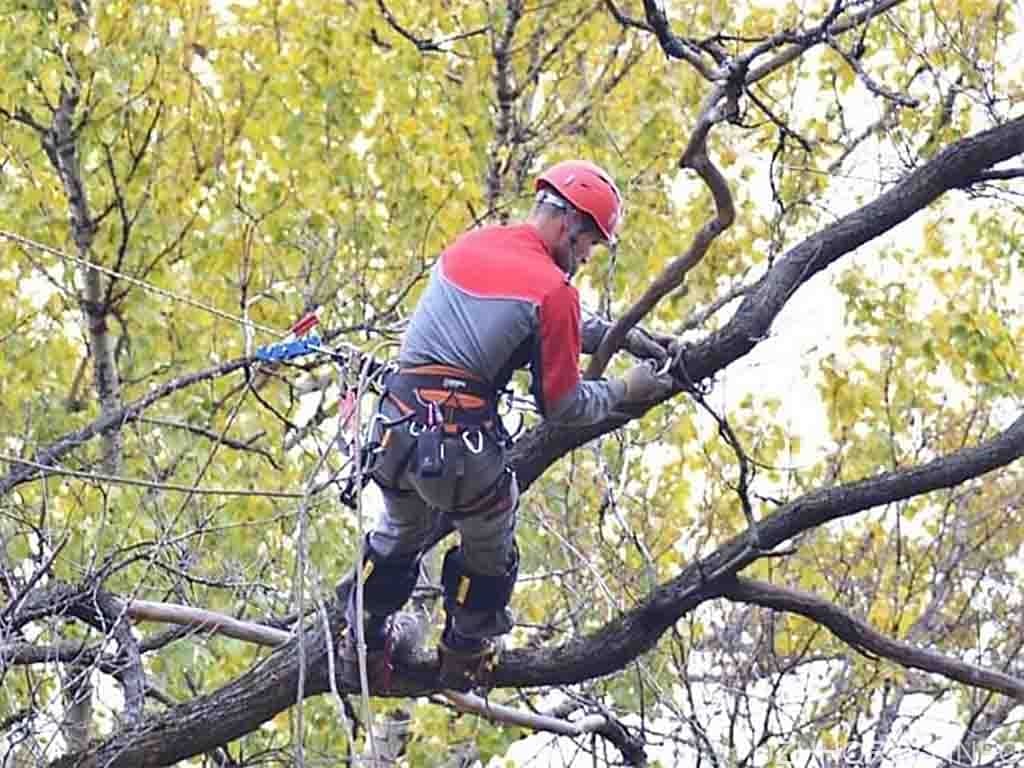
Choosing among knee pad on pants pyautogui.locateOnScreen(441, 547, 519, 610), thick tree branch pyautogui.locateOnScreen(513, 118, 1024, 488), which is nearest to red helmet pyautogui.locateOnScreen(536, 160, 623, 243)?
thick tree branch pyautogui.locateOnScreen(513, 118, 1024, 488)

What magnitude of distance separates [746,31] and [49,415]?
395 centimetres

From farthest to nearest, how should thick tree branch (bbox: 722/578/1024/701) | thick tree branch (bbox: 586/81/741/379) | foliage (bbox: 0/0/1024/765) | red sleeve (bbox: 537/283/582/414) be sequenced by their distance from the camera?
foliage (bbox: 0/0/1024/765)
thick tree branch (bbox: 722/578/1024/701)
thick tree branch (bbox: 586/81/741/379)
red sleeve (bbox: 537/283/582/414)

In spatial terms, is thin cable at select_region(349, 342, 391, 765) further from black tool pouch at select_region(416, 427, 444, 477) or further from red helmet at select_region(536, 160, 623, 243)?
red helmet at select_region(536, 160, 623, 243)

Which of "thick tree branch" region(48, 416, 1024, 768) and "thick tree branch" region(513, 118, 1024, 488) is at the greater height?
"thick tree branch" region(513, 118, 1024, 488)

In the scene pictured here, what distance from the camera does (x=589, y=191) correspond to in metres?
4.51

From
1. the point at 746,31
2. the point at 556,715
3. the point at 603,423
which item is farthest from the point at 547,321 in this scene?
the point at 746,31

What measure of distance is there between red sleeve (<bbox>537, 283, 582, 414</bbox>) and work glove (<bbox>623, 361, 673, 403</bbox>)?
1.22ft

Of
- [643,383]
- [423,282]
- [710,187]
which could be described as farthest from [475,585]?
[423,282]

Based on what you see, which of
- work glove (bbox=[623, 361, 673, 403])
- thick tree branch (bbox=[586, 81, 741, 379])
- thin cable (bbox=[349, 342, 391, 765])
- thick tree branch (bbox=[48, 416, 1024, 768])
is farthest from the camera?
thick tree branch (bbox=[48, 416, 1024, 768])

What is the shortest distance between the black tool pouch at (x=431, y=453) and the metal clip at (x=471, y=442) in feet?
0.22

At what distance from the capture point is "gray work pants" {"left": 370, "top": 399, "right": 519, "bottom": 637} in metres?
4.54

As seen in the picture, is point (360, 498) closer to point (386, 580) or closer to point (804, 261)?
point (386, 580)

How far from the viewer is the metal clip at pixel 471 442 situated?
4512 mm

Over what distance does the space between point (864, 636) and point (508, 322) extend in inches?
63.1
